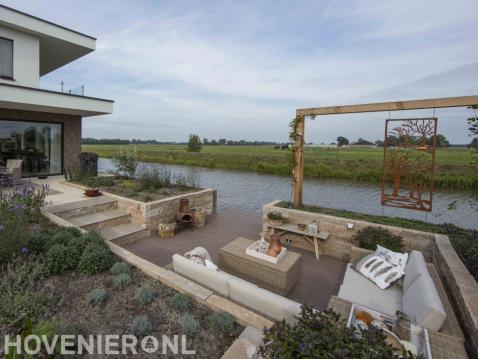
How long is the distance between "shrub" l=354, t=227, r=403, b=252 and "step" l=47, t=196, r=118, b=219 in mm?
5661

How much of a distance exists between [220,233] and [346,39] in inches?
259

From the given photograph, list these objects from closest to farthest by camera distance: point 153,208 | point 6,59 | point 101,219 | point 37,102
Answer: point 101,219 → point 153,208 → point 37,102 → point 6,59

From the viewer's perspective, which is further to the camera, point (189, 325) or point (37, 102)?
point (37, 102)

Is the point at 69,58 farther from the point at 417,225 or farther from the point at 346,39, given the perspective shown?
the point at 417,225

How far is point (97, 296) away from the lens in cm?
244

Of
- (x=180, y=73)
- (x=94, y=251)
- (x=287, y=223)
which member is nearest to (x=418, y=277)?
(x=287, y=223)

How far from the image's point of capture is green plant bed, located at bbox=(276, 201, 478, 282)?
319 cm

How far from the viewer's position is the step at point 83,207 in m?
5.11

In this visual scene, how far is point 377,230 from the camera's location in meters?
4.25

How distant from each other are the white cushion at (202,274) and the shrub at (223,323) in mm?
431

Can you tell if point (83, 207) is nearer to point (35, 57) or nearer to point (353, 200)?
point (35, 57)

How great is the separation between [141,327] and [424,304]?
2.52 metres

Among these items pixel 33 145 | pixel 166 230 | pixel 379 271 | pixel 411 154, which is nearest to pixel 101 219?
pixel 166 230

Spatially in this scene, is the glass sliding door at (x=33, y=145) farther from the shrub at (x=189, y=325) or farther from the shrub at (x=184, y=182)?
the shrub at (x=189, y=325)
